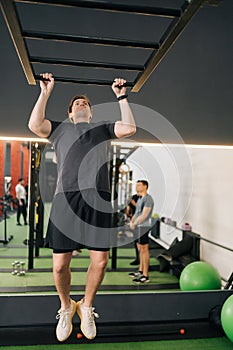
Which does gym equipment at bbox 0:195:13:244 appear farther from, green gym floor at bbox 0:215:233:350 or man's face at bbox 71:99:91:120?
man's face at bbox 71:99:91:120

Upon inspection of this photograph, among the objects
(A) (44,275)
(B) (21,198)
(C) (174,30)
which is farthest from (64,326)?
(B) (21,198)

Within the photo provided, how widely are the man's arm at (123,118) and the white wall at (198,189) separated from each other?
192 centimetres

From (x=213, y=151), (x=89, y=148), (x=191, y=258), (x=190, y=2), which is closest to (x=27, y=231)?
(x=191, y=258)

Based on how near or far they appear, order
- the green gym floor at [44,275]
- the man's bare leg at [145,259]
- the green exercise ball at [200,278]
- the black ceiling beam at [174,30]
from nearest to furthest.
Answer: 1. the black ceiling beam at [174,30]
2. the green exercise ball at [200,278]
3. the green gym floor at [44,275]
4. the man's bare leg at [145,259]

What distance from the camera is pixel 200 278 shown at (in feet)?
14.1

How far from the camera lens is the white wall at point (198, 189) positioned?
17.0 feet

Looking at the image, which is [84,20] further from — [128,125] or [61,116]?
[128,125]

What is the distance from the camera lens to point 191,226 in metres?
6.45

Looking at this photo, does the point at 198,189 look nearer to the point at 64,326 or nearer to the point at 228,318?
the point at 228,318

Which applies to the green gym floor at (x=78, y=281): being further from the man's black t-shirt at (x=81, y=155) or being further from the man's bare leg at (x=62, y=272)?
the man's black t-shirt at (x=81, y=155)

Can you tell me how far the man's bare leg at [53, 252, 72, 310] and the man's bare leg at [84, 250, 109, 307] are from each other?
123 millimetres

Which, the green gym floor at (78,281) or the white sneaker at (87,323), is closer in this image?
the white sneaker at (87,323)

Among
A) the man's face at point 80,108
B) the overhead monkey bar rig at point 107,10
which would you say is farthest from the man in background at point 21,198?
the overhead monkey bar rig at point 107,10

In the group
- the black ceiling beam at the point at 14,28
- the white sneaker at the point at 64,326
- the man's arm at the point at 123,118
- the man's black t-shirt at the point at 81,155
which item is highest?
the black ceiling beam at the point at 14,28
